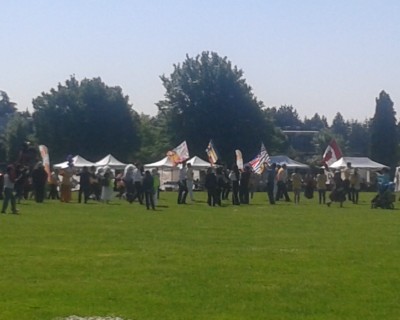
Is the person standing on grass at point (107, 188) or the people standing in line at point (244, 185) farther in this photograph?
the person standing on grass at point (107, 188)

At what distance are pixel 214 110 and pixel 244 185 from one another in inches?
2167

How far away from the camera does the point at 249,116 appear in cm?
10200

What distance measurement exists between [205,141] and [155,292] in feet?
281

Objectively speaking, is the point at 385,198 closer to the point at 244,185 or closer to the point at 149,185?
the point at 244,185

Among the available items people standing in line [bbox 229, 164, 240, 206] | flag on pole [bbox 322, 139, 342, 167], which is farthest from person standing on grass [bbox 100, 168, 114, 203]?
flag on pole [bbox 322, 139, 342, 167]

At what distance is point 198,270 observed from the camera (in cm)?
1716

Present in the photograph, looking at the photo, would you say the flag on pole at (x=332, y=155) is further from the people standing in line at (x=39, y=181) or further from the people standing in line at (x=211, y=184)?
the people standing in line at (x=39, y=181)

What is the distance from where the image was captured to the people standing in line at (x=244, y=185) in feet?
151

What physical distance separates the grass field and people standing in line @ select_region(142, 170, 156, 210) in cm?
944

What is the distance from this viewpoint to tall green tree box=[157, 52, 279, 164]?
100m

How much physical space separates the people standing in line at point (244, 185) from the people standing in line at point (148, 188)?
6.04 meters

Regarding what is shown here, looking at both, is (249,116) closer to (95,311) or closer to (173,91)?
(173,91)

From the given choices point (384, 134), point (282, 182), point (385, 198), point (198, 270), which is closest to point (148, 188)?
point (385, 198)

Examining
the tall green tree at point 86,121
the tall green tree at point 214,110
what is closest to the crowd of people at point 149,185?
the tall green tree at point 214,110
